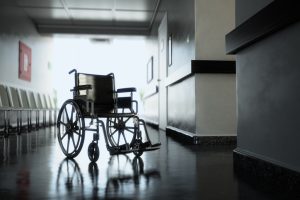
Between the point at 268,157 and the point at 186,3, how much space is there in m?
3.54

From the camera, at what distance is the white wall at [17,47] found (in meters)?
6.72

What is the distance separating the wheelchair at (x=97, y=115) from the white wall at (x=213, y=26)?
63.3 inches

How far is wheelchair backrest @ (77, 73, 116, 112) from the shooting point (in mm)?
3305

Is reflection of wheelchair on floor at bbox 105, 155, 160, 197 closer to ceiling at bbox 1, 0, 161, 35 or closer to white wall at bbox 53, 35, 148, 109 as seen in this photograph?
ceiling at bbox 1, 0, 161, 35

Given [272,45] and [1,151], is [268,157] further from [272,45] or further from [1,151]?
[1,151]

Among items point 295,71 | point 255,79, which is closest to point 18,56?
point 255,79

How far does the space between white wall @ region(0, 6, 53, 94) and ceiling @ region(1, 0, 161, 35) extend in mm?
294

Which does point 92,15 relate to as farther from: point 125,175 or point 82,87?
point 125,175

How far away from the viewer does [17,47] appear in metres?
7.65

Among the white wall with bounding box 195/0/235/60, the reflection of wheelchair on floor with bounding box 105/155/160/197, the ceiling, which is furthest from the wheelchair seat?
the ceiling

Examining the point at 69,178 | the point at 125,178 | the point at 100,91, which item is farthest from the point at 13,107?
the point at 125,178

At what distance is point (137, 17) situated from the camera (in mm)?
8578

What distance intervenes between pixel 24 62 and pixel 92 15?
205 cm

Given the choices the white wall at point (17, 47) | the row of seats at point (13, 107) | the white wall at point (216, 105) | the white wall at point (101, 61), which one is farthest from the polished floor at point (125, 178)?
the white wall at point (101, 61)
